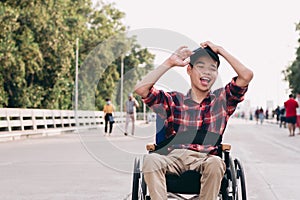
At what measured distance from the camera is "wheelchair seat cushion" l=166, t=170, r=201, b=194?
4.47m

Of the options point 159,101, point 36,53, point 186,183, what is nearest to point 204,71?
point 159,101

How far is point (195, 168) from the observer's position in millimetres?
4496

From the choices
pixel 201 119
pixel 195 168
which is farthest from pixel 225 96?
pixel 195 168

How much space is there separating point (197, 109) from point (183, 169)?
492mm

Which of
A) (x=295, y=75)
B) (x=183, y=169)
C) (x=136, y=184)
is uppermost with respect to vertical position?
(x=295, y=75)

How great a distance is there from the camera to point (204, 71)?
466 cm

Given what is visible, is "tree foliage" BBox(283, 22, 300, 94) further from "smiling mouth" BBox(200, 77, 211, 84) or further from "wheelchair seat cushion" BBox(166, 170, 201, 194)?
"wheelchair seat cushion" BBox(166, 170, 201, 194)

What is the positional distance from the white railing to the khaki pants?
12.6 meters

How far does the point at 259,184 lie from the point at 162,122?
3650 millimetres

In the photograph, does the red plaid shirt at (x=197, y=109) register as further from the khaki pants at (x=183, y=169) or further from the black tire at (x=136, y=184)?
the black tire at (x=136, y=184)

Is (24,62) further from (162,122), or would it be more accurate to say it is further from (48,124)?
(162,122)

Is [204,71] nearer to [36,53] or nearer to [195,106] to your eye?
[195,106]

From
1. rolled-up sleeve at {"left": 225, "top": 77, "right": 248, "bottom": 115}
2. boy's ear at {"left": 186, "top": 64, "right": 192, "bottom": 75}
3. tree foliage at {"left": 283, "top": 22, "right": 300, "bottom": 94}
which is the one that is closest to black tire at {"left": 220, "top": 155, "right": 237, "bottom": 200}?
rolled-up sleeve at {"left": 225, "top": 77, "right": 248, "bottom": 115}

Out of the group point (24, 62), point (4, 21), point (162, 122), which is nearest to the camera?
point (162, 122)
